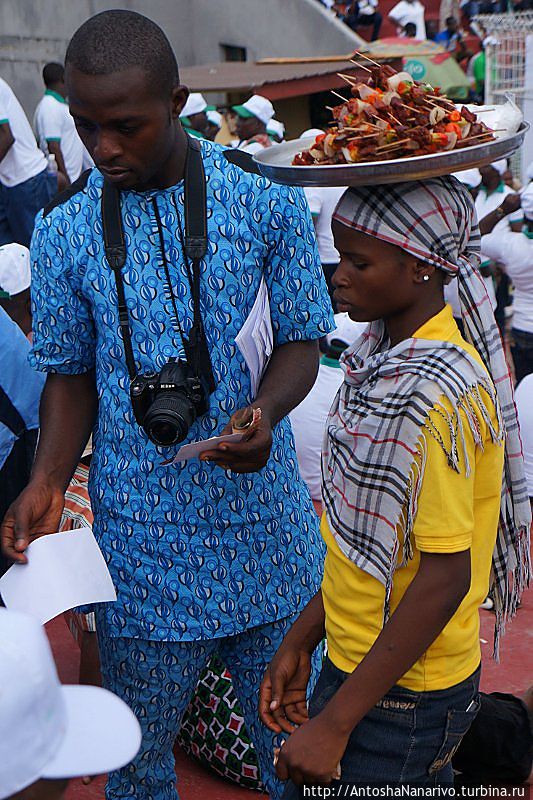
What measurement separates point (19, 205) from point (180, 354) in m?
6.03

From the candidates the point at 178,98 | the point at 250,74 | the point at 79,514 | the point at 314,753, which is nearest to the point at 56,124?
the point at 250,74

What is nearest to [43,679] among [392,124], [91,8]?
[392,124]

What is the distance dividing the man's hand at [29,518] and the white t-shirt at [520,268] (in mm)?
4573

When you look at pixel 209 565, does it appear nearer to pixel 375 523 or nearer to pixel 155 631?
pixel 155 631

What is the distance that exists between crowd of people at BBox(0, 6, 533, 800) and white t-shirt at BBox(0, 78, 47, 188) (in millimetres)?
5830

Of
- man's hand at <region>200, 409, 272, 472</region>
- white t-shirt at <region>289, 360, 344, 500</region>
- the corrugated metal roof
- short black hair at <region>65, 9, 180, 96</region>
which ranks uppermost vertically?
short black hair at <region>65, 9, 180, 96</region>

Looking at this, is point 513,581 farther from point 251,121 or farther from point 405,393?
point 251,121

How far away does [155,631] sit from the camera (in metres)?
2.43

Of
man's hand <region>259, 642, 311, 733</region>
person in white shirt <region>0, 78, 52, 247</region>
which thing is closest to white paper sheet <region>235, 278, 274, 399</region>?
man's hand <region>259, 642, 311, 733</region>

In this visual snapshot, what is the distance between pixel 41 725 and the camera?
1.36m

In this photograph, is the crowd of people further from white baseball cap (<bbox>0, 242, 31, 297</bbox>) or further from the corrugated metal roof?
the corrugated metal roof

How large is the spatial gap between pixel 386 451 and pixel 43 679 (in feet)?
2.67

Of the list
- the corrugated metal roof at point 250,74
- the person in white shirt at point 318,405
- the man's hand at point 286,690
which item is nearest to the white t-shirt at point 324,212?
the person in white shirt at point 318,405

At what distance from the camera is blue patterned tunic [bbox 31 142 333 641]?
2.34 m
